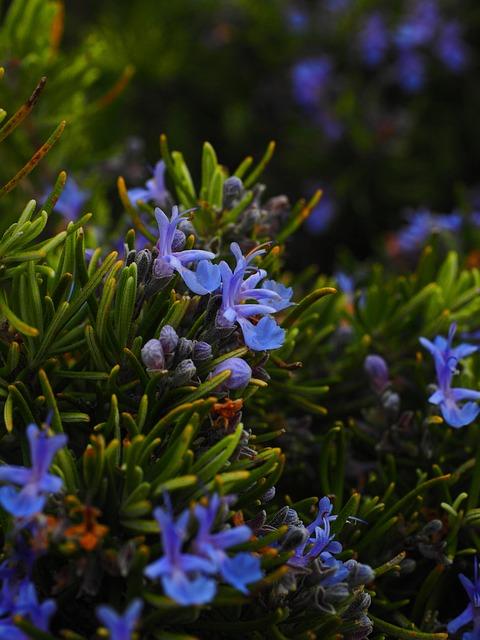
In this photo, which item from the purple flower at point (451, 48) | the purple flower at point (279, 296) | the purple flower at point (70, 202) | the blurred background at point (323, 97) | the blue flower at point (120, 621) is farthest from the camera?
the purple flower at point (451, 48)

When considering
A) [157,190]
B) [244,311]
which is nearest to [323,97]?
[157,190]

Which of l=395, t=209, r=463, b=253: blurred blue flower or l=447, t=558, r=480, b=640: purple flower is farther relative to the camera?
l=395, t=209, r=463, b=253: blurred blue flower

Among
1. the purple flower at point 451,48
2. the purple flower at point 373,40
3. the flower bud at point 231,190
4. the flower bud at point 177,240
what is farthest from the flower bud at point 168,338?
the purple flower at point 451,48

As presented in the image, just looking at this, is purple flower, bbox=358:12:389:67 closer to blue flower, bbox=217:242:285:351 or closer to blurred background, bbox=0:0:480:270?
blurred background, bbox=0:0:480:270

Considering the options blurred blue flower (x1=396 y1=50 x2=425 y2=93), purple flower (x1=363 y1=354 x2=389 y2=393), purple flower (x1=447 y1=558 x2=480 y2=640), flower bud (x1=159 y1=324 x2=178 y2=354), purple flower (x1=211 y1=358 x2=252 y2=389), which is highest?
flower bud (x1=159 y1=324 x2=178 y2=354)

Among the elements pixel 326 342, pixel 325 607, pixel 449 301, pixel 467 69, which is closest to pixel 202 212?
pixel 326 342

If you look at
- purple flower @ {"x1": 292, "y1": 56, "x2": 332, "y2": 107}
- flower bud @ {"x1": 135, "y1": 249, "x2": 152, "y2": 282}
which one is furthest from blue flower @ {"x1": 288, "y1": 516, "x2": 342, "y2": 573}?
purple flower @ {"x1": 292, "y1": 56, "x2": 332, "y2": 107}

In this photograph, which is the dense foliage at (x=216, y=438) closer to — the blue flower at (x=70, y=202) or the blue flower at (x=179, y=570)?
the blue flower at (x=179, y=570)
